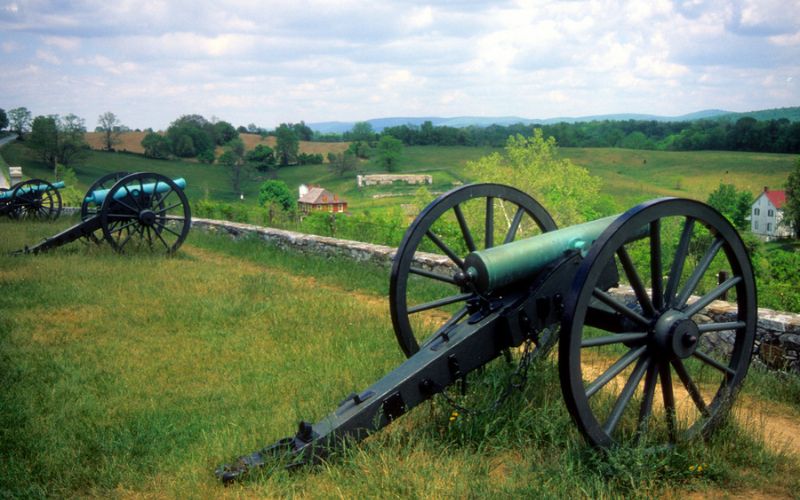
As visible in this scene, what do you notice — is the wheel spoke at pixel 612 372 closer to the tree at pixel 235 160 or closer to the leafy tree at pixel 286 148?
the tree at pixel 235 160

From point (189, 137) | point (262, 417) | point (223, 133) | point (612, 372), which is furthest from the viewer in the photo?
point (223, 133)

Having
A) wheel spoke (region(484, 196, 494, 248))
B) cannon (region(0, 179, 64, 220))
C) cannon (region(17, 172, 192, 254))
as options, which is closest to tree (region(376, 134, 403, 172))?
cannon (region(0, 179, 64, 220))

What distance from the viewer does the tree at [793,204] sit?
39.8 meters

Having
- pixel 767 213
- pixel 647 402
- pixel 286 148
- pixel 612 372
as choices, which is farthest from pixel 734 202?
pixel 286 148

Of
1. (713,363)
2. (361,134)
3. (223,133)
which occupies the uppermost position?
(361,134)

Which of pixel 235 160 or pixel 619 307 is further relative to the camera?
pixel 235 160

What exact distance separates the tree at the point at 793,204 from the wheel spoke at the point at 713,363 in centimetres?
4055

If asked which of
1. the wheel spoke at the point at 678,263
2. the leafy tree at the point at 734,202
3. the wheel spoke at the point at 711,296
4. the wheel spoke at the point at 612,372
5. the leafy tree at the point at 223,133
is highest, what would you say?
the leafy tree at the point at 223,133

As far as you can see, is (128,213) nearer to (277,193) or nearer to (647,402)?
(647,402)

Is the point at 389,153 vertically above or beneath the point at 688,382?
above

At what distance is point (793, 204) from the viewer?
4081 cm

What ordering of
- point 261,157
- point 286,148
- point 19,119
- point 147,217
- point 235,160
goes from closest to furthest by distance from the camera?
point 147,217 < point 19,119 < point 235,160 < point 261,157 < point 286,148

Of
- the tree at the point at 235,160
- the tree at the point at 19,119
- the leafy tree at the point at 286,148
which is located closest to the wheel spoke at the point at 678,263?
the tree at the point at 19,119

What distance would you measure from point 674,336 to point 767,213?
2024 inches
